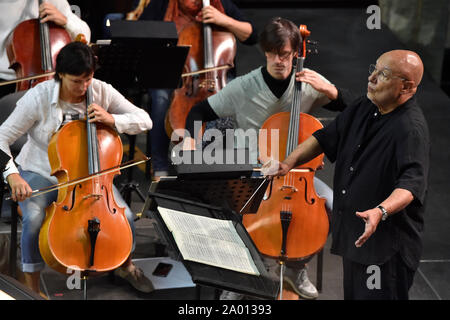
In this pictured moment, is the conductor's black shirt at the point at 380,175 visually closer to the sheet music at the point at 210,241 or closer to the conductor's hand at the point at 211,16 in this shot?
the sheet music at the point at 210,241

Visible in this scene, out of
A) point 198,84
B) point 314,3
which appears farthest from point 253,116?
point 314,3

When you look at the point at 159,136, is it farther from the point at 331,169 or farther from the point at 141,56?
the point at 331,169

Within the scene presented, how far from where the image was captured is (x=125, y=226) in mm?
2854

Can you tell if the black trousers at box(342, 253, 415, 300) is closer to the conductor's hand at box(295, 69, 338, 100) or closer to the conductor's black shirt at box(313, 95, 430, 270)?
the conductor's black shirt at box(313, 95, 430, 270)

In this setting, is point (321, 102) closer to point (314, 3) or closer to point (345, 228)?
point (345, 228)

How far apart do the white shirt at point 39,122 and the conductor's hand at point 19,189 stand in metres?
0.09

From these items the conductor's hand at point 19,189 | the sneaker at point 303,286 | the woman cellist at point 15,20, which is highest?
the woman cellist at point 15,20

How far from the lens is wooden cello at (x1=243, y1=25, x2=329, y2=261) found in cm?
280

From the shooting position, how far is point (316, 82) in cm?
302

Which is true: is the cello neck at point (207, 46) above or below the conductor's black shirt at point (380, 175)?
above

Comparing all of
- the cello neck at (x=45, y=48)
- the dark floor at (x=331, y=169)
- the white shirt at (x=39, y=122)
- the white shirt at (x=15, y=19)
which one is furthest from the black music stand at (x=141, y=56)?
the dark floor at (x=331, y=169)

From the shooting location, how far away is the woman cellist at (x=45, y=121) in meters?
2.86

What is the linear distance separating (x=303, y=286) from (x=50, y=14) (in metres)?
1.80

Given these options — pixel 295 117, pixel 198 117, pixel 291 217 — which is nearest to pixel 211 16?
pixel 198 117
